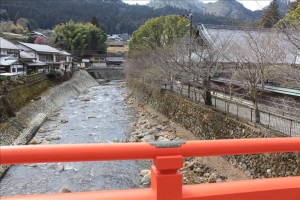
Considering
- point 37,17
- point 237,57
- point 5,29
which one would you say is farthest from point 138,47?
point 37,17

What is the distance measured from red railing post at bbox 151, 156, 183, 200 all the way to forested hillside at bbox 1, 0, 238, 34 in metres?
108

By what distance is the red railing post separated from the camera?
7.76ft

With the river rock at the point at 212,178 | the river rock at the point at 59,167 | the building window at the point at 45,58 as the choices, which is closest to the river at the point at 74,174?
the river rock at the point at 59,167

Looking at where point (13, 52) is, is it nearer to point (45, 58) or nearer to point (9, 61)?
point (9, 61)

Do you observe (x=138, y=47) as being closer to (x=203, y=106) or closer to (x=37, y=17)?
(x=203, y=106)

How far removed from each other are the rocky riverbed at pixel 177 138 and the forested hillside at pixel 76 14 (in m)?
88.6

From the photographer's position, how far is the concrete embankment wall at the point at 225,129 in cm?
1007

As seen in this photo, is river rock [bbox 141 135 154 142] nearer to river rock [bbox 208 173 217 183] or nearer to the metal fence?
A: the metal fence

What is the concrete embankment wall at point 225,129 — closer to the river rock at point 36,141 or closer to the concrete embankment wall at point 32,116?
the river rock at point 36,141

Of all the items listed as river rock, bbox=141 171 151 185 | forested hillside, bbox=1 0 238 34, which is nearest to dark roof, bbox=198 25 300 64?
river rock, bbox=141 171 151 185

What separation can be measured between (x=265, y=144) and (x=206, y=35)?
22.2 m

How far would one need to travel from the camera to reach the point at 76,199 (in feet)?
7.64

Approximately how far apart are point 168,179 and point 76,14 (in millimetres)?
136815

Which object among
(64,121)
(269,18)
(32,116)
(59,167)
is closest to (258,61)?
(269,18)
